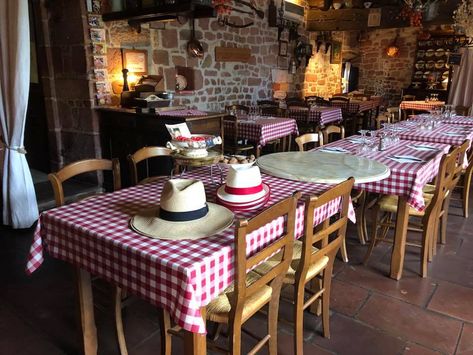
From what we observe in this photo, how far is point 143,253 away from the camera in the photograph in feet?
4.15

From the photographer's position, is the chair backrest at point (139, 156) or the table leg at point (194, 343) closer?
the table leg at point (194, 343)

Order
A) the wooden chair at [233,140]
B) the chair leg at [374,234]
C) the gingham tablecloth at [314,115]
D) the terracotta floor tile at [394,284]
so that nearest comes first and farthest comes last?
1. the terracotta floor tile at [394,284]
2. the chair leg at [374,234]
3. the wooden chair at [233,140]
4. the gingham tablecloth at [314,115]

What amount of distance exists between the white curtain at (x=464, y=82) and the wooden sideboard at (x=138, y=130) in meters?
4.85

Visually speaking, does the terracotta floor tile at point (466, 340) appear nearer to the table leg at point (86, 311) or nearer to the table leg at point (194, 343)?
the table leg at point (194, 343)

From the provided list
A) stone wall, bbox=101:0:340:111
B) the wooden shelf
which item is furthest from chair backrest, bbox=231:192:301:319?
stone wall, bbox=101:0:340:111

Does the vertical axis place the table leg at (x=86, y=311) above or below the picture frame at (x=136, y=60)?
below

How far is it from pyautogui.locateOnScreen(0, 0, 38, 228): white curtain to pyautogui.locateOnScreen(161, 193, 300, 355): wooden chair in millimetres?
2295

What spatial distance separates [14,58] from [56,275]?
5.94 feet

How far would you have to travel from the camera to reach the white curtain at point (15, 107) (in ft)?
10.2

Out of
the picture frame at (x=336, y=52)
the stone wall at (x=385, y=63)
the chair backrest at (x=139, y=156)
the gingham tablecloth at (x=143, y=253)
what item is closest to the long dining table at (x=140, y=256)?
the gingham tablecloth at (x=143, y=253)

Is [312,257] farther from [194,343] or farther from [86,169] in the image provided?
[86,169]

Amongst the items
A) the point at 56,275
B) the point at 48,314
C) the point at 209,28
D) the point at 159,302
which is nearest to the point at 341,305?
the point at 159,302

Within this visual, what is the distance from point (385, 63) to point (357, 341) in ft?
31.7

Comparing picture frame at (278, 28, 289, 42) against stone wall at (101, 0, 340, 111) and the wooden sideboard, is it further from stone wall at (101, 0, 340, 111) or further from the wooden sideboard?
the wooden sideboard
